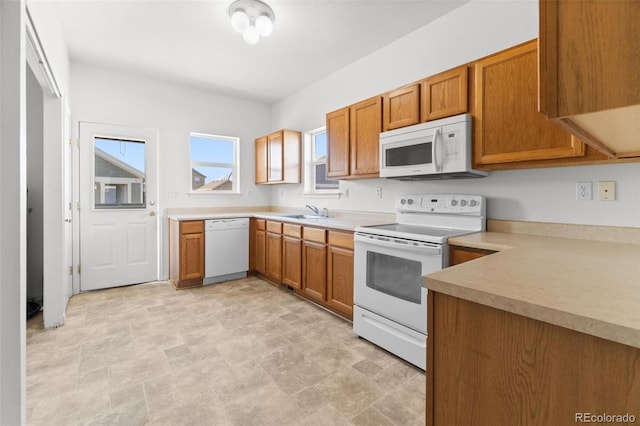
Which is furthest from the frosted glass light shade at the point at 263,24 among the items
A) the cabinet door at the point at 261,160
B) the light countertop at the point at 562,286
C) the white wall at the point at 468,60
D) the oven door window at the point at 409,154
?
the light countertop at the point at 562,286

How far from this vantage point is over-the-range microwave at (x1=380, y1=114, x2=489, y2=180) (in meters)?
2.10

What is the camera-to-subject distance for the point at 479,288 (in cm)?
84

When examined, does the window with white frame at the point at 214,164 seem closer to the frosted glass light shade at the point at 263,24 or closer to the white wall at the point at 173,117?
the white wall at the point at 173,117

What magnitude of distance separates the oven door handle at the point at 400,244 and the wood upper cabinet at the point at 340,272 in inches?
10.0

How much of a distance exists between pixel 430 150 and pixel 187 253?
2998 mm

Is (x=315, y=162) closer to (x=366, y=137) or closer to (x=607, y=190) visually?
(x=366, y=137)

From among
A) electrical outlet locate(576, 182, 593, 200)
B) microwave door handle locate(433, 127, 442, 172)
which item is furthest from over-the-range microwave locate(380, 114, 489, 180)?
electrical outlet locate(576, 182, 593, 200)

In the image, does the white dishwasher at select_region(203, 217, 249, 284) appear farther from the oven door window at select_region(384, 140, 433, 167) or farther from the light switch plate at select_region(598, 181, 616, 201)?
the light switch plate at select_region(598, 181, 616, 201)

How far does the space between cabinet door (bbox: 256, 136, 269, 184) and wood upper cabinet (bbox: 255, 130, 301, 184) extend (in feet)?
0.20

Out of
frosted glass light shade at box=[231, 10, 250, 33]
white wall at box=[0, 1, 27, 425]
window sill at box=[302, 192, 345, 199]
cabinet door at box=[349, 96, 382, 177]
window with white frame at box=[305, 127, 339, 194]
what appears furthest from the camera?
window with white frame at box=[305, 127, 339, 194]

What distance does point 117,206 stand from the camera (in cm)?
380

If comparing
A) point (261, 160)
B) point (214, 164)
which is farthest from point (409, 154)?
point (214, 164)

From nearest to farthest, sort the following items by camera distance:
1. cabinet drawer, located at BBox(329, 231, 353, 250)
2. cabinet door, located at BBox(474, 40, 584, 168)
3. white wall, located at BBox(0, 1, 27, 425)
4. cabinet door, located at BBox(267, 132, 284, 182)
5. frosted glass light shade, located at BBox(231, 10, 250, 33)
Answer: white wall, located at BBox(0, 1, 27, 425) < cabinet door, located at BBox(474, 40, 584, 168) < frosted glass light shade, located at BBox(231, 10, 250, 33) < cabinet drawer, located at BBox(329, 231, 353, 250) < cabinet door, located at BBox(267, 132, 284, 182)

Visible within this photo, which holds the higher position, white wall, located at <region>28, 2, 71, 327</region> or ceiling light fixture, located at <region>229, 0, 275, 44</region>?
ceiling light fixture, located at <region>229, 0, 275, 44</region>
